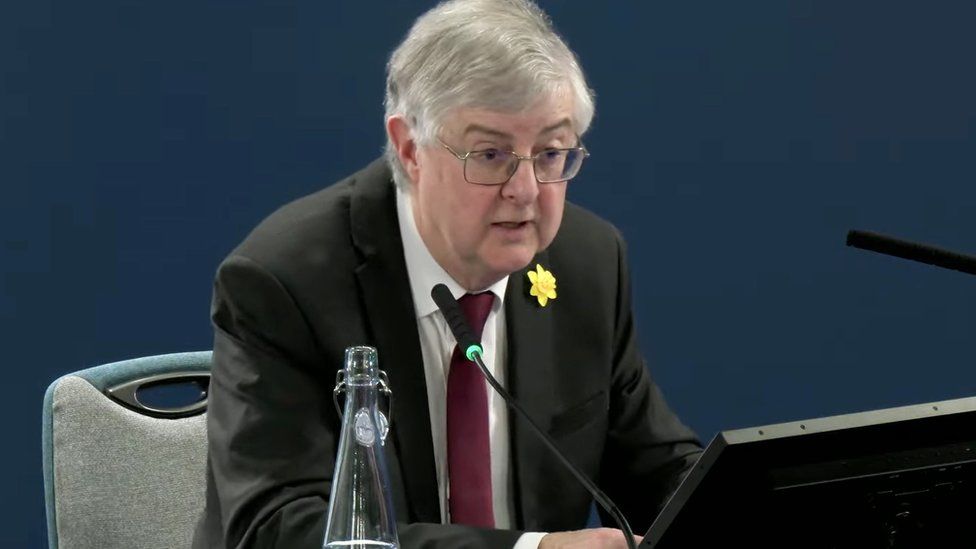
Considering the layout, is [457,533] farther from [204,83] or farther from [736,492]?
[204,83]

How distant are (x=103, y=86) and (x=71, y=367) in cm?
63

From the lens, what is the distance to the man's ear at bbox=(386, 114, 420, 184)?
2082mm

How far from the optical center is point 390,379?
6.99 feet

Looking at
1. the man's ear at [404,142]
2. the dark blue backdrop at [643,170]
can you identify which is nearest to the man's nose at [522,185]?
the man's ear at [404,142]

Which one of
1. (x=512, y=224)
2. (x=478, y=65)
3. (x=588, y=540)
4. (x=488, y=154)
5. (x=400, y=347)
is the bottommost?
(x=588, y=540)

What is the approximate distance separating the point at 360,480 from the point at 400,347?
1.78ft

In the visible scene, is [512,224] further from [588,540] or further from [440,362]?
[588,540]

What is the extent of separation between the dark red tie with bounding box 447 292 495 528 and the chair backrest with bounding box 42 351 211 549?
1.71 feet

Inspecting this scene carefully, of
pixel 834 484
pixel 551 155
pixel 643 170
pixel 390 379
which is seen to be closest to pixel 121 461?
pixel 390 379

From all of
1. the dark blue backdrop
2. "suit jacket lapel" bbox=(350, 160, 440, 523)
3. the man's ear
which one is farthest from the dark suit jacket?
the dark blue backdrop

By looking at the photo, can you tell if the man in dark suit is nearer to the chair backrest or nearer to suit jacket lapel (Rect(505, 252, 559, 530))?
suit jacket lapel (Rect(505, 252, 559, 530))

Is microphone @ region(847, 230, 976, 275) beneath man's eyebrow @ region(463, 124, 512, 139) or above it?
beneath

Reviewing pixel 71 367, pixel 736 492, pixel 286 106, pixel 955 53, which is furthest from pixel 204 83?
pixel 736 492

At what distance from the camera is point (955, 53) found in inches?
140
